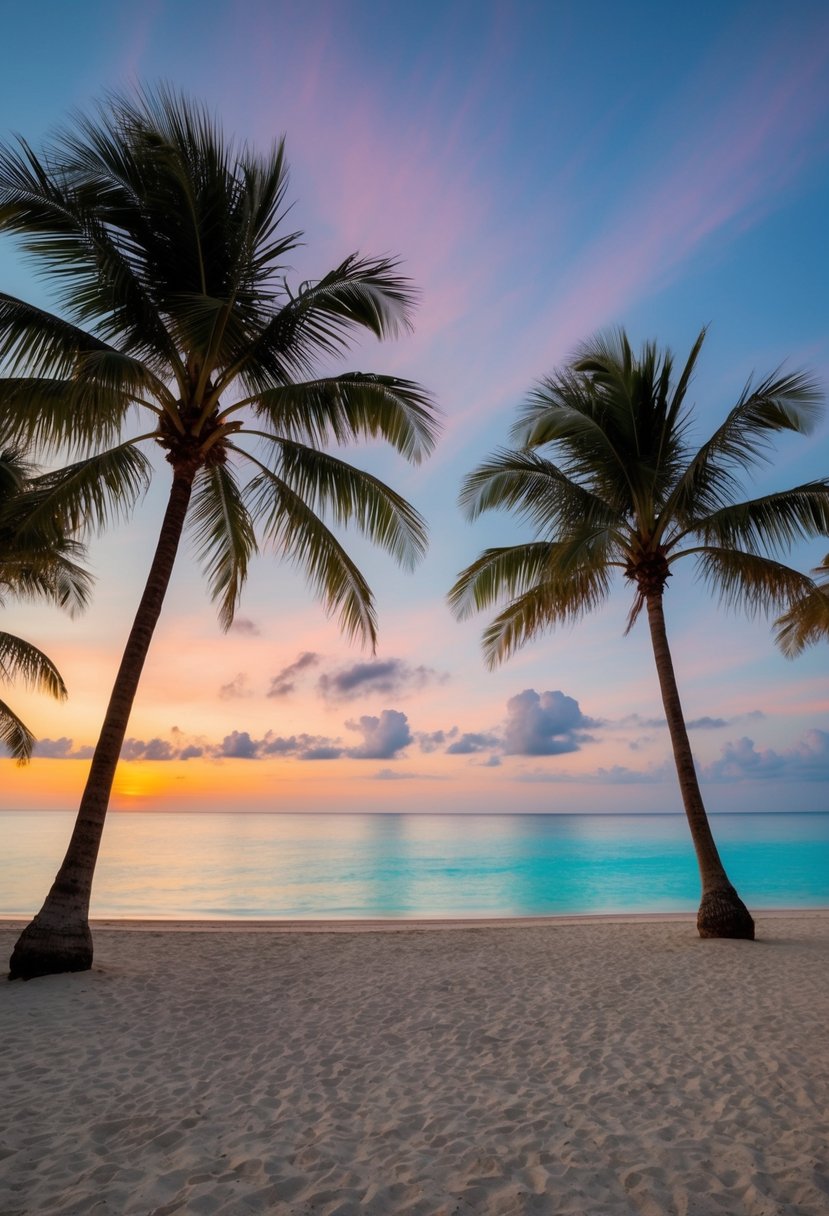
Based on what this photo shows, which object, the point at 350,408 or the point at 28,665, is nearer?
the point at 350,408

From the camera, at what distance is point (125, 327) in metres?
7.64

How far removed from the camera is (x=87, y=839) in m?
6.71

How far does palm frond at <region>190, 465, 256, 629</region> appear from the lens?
29.7 feet

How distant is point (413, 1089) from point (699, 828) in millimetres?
6585

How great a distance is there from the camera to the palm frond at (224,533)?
906cm

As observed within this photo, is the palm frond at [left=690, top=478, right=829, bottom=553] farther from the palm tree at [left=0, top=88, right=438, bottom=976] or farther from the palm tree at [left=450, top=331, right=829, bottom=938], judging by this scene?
the palm tree at [left=0, top=88, right=438, bottom=976]

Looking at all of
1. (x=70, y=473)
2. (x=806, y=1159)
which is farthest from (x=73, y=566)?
(x=806, y=1159)

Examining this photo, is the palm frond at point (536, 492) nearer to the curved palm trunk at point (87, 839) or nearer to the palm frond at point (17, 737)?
the curved palm trunk at point (87, 839)

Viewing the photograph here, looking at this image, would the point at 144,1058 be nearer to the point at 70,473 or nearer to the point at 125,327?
the point at 70,473

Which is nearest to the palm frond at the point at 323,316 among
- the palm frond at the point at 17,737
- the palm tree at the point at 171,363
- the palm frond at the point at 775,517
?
the palm tree at the point at 171,363

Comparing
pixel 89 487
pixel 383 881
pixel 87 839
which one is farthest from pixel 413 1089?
pixel 383 881

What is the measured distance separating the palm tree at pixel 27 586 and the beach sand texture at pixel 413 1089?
5.82m

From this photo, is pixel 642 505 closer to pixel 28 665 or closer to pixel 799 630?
pixel 799 630

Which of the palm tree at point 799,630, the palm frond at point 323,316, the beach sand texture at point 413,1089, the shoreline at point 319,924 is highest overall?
the palm frond at point 323,316
